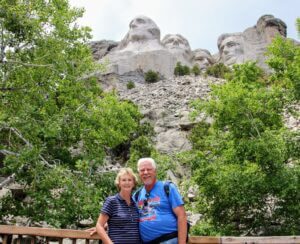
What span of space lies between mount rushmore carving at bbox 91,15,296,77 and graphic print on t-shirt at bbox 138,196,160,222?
51.0 m

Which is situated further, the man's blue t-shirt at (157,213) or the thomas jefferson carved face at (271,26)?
the thomas jefferson carved face at (271,26)

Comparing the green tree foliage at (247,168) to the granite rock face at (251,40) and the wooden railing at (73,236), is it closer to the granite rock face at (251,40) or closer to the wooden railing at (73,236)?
the wooden railing at (73,236)

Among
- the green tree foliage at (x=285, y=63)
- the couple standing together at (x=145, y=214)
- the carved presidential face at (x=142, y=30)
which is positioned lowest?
the couple standing together at (x=145, y=214)

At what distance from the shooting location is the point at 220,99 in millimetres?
10328

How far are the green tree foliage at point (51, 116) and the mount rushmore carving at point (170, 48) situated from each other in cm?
4236

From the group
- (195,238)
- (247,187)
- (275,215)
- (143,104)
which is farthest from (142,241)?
(143,104)

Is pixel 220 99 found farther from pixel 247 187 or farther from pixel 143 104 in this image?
pixel 143 104

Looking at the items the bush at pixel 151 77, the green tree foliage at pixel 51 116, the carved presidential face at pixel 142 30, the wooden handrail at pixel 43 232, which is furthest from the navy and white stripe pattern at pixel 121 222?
the carved presidential face at pixel 142 30

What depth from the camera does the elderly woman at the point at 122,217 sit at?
4.23 m

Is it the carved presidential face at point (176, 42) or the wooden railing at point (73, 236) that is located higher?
the carved presidential face at point (176, 42)

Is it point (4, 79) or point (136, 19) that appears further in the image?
point (136, 19)

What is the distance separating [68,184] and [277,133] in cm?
530

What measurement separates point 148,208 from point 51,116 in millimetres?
7841

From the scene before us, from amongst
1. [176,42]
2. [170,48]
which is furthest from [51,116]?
[176,42]
